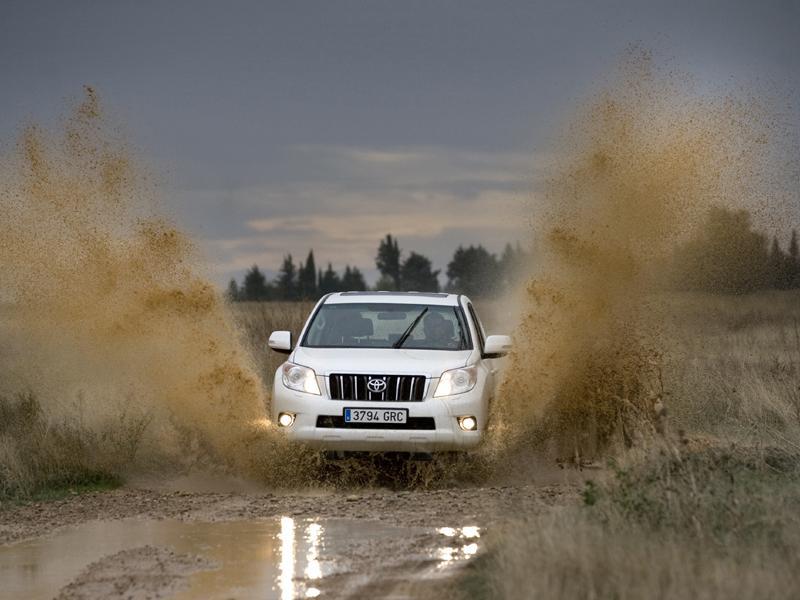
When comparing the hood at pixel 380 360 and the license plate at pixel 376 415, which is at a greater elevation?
the hood at pixel 380 360

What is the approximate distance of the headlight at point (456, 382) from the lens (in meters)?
12.6

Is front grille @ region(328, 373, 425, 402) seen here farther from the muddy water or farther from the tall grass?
the tall grass

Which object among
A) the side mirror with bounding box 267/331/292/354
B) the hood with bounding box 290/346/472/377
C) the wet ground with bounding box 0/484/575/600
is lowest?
the wet ground with bounding box 0/484/575/600

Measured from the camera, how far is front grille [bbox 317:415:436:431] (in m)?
12.4

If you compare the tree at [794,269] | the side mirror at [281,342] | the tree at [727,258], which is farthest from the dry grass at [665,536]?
the tree at [794,269]

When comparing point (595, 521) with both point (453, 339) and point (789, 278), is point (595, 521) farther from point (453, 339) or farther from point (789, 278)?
point (789, 278)

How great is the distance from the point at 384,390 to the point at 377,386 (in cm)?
8

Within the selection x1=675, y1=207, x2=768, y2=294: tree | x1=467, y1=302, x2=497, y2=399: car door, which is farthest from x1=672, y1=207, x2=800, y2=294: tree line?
x1=467, y1=302, x2=497, y2=399: car door

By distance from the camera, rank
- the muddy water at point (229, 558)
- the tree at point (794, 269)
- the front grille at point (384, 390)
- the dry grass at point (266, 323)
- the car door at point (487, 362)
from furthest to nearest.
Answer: the tree at point (794, 269) < the dry grass at point (266, 323) < the car door at point (487, 362) < the front grille at point (384, 390) < the muddy water at point (229, 558)

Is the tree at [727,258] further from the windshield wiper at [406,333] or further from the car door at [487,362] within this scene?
the windshield wiper at [406,333]

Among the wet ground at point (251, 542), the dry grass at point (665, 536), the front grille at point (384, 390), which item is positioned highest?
the front grille at point (384, 390)

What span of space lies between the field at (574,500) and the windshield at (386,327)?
55.7 inches

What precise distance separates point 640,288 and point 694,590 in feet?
39.2

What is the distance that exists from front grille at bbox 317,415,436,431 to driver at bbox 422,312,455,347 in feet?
4.20
